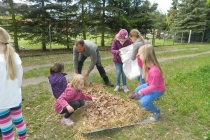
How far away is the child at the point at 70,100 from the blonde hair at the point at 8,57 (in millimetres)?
1187

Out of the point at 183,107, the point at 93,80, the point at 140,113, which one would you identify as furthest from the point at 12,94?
the point at 93,80

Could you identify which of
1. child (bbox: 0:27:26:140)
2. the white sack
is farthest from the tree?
child (bbox: 0:27:26:140)

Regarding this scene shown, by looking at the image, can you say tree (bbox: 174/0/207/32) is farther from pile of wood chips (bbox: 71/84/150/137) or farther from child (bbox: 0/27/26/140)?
child (bbox: 0/27/26/140)

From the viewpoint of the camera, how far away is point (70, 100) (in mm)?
3340

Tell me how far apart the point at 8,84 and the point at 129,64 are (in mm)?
2851

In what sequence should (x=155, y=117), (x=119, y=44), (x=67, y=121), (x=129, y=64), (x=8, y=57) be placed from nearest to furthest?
(x=8, y=57), (x=67, y=121), (x=155, y=117), (x=129, y=64), (x=119, y=44)

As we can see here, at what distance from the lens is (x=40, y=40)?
12023mm

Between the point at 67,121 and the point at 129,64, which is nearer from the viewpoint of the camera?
the point at 67,121

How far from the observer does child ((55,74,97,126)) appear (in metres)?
3.24

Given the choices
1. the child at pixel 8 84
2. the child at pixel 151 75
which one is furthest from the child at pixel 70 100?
the child at pixel 151 75

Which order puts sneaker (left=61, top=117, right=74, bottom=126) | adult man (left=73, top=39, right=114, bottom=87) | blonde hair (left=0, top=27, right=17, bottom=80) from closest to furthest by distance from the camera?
blonde hair (left=0, top=27, right=17, bottom=80) → sneaker (left=61, top=117, right=74, bottom=126) → adult man (left=73, top=39, right=114, bottom=87)

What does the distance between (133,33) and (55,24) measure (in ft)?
31.2

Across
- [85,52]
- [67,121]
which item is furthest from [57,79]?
[85,52]

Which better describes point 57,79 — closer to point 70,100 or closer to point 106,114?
point 70,100
